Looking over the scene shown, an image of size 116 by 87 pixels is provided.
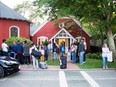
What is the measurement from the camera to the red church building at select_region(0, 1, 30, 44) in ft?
107

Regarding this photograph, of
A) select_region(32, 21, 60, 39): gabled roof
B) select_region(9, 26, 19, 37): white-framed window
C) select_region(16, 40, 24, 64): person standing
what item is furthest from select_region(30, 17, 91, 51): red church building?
select_region(16, 40, 24, 64): person standing

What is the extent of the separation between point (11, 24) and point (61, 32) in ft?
35.3

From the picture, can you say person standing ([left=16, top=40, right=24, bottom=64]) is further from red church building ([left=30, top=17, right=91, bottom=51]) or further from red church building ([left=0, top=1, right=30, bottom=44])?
red church building ([left=30, top=17, right=91, bottom=51])

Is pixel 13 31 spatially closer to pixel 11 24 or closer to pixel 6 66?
pixel 11 24

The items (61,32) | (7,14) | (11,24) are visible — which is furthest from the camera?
(61,32)

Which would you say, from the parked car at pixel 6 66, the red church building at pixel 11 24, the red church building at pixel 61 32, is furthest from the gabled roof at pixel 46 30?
the parked car at pixel 6 66

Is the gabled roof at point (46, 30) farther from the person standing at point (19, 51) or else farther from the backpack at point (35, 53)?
the backpack at point (35, 53)

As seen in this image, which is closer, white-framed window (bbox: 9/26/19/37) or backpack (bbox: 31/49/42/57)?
backpack (bbox: 31/49/42/57)

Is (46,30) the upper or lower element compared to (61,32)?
upper

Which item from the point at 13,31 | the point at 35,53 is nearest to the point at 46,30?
the point at 13,31

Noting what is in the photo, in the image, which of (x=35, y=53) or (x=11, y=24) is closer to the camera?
(x=35, y=53)

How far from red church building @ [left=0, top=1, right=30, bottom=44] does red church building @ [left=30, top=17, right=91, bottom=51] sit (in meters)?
7.36

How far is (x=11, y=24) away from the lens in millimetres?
33750

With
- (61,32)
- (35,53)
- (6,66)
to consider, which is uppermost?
(61,32)
